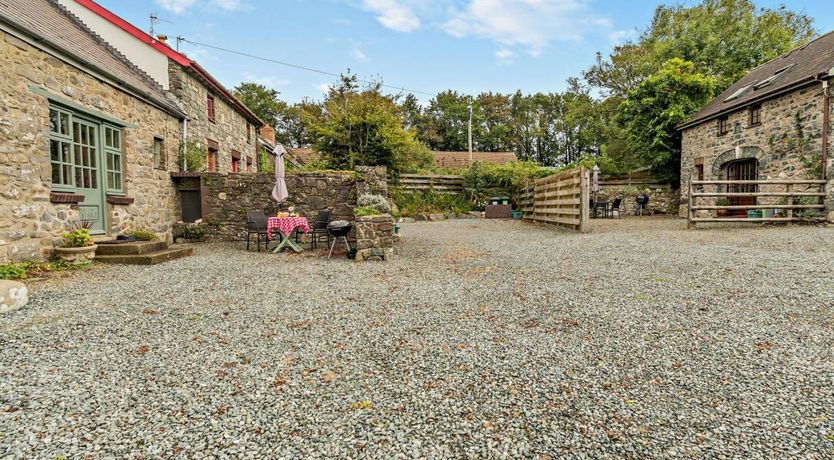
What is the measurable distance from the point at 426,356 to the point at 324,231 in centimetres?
624

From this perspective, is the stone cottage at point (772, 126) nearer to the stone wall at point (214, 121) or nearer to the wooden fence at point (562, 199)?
the wooden fence at point (562, 199)

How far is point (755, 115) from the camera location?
12.5m

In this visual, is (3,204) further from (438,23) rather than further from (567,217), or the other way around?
(438,23)

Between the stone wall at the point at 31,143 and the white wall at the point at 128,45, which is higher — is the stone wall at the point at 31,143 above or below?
below

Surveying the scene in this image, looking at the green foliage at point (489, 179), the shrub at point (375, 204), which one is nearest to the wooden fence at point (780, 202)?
the green foliage at point (489, 179)

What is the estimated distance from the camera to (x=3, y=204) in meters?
5.37

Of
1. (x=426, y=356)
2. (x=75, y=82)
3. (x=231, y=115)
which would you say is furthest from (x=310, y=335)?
(x=231, y=115)

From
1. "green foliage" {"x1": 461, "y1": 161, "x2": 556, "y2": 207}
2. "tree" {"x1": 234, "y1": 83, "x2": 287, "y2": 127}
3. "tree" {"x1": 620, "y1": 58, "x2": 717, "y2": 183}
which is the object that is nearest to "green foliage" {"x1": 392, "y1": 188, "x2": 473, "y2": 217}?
"green foliage" {"x1": 461, "y1": 161, "x2": 556, "y2": 207}

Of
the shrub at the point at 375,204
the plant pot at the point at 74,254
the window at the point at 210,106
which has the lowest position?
the plant pot at the point at 74,254

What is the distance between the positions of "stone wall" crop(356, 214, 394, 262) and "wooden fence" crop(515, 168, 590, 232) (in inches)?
229

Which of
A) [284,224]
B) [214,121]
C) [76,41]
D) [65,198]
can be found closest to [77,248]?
[65,198]

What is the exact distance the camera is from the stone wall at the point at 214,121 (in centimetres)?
1031

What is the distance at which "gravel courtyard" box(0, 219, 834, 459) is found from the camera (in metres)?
1.78

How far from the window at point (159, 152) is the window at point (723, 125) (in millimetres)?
17362
